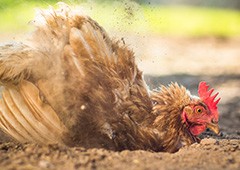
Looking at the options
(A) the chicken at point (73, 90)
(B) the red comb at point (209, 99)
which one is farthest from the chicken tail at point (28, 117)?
(B) the red comb at point (209, 99)

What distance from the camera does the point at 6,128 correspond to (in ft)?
14.0

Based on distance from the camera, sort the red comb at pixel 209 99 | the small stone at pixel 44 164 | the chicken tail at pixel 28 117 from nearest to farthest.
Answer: the small stone at pixel 44 164 < the chicken tail at pixel 28 117 < the red comb at pixel 209 99

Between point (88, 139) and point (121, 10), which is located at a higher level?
point (121, 10)

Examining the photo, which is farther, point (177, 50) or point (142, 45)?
point (177, 50)

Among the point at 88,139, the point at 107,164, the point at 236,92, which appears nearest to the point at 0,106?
the point at 88,139

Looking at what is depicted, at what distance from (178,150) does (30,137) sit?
1291 millimetres

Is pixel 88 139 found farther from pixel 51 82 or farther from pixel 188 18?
pixel 188 18

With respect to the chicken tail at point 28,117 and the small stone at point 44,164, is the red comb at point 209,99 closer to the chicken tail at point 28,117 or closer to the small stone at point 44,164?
the chicken tail at point 28,117

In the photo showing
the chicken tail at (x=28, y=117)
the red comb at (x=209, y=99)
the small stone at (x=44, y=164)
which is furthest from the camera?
the red comb at (x=209, y=99)

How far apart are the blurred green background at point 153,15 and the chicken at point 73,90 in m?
0.32

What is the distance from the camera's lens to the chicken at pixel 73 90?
4.20 metres

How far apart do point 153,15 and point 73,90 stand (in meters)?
1.41

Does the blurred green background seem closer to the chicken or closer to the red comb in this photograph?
the chicken

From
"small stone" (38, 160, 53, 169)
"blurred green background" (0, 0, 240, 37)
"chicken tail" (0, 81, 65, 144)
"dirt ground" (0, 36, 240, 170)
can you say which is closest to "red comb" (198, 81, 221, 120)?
"dirt ground" (0, 36, 240, 170)
